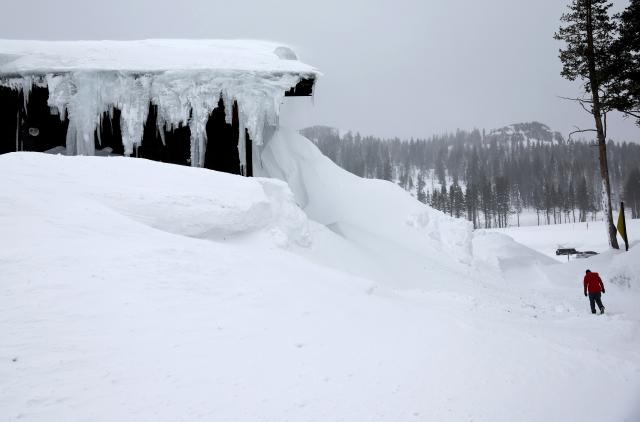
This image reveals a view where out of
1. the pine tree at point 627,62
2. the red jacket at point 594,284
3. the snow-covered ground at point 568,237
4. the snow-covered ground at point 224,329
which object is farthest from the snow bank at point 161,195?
the snow-covered ground at point 568,237

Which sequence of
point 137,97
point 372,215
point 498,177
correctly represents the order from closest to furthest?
point 137,97 → point 372,215 → point 498,177

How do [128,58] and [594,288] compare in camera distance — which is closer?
[594,288]

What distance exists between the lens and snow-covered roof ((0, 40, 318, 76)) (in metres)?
11.5

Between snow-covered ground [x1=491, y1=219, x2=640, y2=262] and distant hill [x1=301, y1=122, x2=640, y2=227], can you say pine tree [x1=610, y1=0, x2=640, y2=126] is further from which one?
distant hill [x1=301, y1=122, x2=640, y2=227]

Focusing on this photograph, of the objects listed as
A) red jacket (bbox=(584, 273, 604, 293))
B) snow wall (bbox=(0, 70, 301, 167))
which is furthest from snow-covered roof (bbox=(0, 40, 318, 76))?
red jacket (bbox=(584, 273, 604, 293))

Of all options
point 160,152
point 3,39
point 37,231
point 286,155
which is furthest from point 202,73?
point 37,231

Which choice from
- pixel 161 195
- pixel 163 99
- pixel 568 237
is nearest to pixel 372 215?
pixel 163 99

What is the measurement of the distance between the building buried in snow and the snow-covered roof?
30 mm

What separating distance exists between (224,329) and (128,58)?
11619 millimetres

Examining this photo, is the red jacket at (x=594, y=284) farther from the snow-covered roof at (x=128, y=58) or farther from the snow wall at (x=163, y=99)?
the snow wall at (x=163, y=99)

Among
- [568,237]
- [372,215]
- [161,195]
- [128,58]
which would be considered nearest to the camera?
[161,195]

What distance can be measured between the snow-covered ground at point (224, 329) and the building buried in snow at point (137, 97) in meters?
3.89

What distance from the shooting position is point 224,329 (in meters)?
4.20

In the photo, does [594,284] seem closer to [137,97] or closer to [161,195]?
[161,195]
